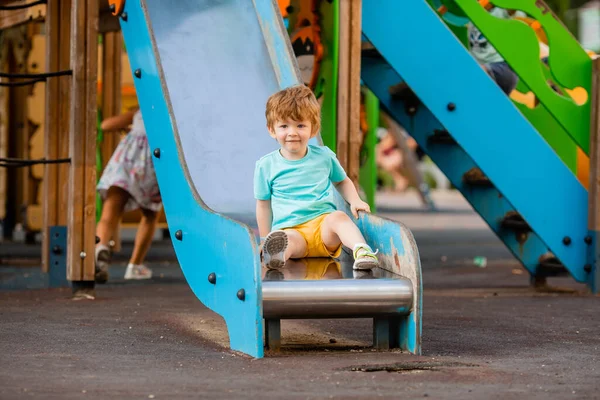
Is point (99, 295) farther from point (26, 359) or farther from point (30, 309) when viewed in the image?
point (26, 359)

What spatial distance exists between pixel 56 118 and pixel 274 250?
3161 millimetres

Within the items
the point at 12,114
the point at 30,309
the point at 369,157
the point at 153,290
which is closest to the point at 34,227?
the point at 12,114

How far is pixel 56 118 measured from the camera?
7.76m

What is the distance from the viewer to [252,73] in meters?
6.63

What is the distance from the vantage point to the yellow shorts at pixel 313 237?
540cm

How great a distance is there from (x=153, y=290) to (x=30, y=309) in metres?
1.47

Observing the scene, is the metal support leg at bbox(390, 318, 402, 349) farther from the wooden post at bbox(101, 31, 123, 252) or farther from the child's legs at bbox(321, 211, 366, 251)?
the wooden post at bbox(101, 31, 123, 252)

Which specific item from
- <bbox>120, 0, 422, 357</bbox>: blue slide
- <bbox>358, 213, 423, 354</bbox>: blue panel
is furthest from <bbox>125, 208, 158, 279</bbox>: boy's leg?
<bbox>358, 213, 423, 354</bbox>: blue panel

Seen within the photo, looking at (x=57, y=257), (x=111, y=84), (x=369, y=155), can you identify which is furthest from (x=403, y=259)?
(x=369, y=155)

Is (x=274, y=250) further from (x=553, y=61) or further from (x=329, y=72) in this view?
(x=553, y=61)

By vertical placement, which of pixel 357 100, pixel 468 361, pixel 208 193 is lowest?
pixel 468 361

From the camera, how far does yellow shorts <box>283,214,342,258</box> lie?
5.40 meters

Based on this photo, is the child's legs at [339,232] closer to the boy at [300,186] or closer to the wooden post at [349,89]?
the boy at [300,186]

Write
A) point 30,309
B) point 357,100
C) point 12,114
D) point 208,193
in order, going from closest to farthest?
point 208,193
point 30,309
point 357,100
point 12,114
